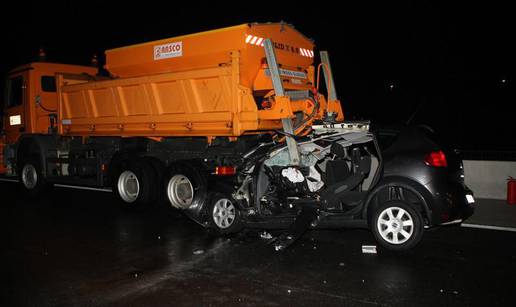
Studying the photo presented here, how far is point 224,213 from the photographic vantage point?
7434 mm

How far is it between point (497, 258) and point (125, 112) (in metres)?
7.23

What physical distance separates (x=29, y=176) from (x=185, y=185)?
546 cm

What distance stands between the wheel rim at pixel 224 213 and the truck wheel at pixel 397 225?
86.9 inches

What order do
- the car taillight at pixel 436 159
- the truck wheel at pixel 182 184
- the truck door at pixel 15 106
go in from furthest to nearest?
the truck door at pixel 15 106 < the truck wheel at pixel 182 184 < the car taillight at pixel 436 159

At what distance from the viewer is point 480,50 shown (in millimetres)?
37812

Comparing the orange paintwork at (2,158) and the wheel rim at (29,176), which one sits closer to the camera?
the wheel rim at (29,176)

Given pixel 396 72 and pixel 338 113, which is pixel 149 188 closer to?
pixel 338 113

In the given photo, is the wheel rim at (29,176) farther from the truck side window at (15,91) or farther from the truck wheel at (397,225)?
the truck wheel at (397,225)

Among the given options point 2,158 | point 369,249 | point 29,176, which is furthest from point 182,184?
point 2,158

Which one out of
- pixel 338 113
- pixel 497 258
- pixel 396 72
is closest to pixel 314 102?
pixel 338 113

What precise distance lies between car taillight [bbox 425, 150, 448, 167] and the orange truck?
170cm

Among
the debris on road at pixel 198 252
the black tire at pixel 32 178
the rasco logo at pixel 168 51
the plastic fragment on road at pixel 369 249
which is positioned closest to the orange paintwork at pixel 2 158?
the black tire at pixel 32 178

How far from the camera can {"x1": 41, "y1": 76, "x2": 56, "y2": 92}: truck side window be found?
38.5 ft

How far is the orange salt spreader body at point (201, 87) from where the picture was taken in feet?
25.7
